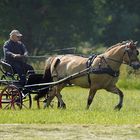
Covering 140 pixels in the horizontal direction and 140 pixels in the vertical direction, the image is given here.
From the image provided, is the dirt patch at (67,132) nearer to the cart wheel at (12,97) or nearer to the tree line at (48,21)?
the cart wheel at (12,97)

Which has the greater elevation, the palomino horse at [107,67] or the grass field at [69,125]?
the palomino horse at [107,67]

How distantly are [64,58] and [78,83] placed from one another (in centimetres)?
91

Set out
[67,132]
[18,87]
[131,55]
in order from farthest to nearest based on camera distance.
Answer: [18,87], [131,55], [67,132]

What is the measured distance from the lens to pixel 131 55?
16109 mm

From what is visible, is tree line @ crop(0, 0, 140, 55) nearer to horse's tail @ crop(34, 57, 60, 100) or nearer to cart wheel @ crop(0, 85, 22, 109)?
horse's tail @ crop(34, 57, 60, 100)

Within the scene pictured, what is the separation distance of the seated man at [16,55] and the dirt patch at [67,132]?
15.3 ft

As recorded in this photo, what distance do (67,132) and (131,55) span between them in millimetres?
5129

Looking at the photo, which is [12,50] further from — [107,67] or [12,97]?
[107,67]

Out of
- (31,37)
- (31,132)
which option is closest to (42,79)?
(31,132)

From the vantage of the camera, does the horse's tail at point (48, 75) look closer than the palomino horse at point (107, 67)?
No

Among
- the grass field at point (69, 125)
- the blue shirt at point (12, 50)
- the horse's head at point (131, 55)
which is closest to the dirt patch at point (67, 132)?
the grass field at point (69, 125)

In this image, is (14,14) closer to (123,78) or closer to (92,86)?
(123,78)

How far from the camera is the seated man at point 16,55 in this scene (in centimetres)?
1686

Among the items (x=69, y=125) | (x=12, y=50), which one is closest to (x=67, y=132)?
(x=69, y=125)
